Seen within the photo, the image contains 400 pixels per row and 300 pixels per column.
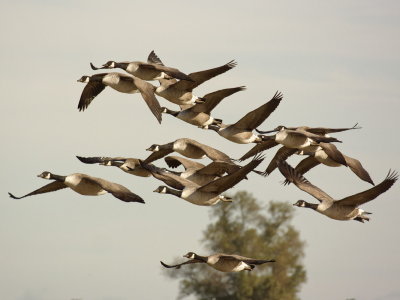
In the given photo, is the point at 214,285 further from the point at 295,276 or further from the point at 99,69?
the point at 99,69

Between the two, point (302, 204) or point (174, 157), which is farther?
point (174, 157)

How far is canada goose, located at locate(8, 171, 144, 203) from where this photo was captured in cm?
2792

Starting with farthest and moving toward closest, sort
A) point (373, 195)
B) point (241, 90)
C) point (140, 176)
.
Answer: point (140, 176), point (241, 90), point (373, 195)

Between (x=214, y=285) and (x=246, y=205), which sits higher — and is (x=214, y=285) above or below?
below

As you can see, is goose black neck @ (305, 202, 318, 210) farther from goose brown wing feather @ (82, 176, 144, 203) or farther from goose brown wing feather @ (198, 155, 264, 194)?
goose brown wing feather @ (82, 176, 144, 203)

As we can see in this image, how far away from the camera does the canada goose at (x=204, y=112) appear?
32.7 metres

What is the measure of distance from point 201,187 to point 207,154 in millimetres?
3070

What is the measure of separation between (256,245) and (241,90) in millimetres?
42774

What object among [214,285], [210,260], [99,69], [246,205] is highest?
[99,69]

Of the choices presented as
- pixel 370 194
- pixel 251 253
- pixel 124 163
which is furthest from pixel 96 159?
pixel 251 253

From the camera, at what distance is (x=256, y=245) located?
73.2 metres

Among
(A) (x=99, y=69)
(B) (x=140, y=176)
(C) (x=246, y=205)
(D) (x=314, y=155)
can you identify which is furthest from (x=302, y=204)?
(C) (x=246, y=205)

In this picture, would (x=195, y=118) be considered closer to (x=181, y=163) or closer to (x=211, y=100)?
(x=211, y=100)

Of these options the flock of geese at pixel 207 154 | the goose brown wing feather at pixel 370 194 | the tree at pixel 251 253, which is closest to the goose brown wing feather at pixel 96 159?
the flock of geese at pixel 207 154
